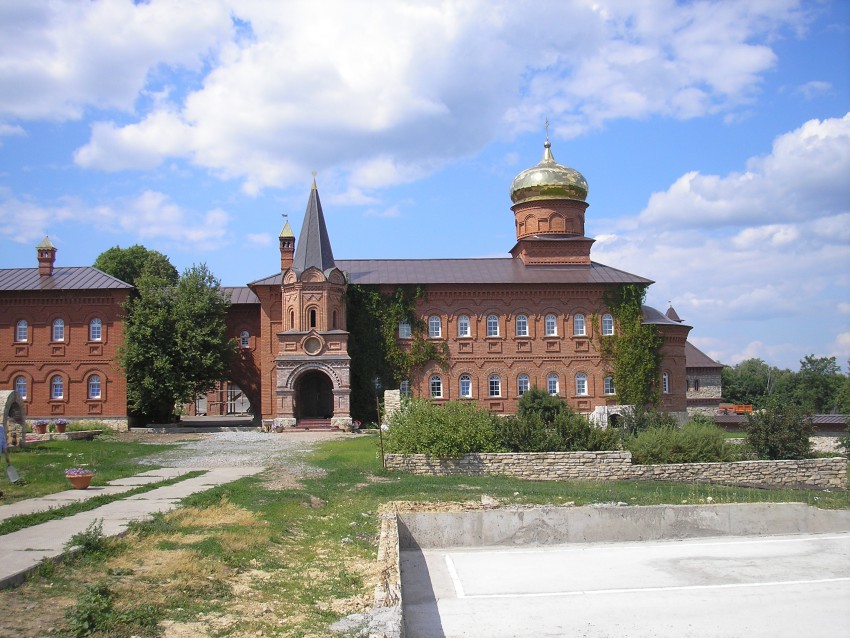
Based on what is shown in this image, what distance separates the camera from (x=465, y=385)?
40656 millimetres

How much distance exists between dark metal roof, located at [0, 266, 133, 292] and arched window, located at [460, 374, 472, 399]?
18121mm

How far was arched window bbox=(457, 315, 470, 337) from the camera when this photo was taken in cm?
4081

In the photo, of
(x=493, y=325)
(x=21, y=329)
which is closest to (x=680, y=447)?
(x=493, y=325)

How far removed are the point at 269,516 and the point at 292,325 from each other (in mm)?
26004

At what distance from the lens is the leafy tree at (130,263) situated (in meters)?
55.0

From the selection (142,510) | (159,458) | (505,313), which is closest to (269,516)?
(142,510)

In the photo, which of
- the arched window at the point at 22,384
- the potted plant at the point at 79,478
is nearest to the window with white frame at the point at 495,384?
the arched window at the point at 22,384

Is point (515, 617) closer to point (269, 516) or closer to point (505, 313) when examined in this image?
point (269, 516)

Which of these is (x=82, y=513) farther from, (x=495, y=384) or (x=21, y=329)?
(x=21, y=329)

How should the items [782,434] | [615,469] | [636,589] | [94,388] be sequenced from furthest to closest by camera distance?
[94,388], [782,434], [615,469], [636,589]

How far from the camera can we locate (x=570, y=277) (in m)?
41.3

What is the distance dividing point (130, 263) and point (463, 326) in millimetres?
28936

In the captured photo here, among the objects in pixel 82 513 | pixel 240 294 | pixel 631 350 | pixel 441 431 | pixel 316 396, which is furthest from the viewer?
pixel 240 294

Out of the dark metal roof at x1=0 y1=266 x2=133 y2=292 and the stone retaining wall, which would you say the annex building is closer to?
the dark metal roof at x1=0 y1=266 x2=133 y2=292
